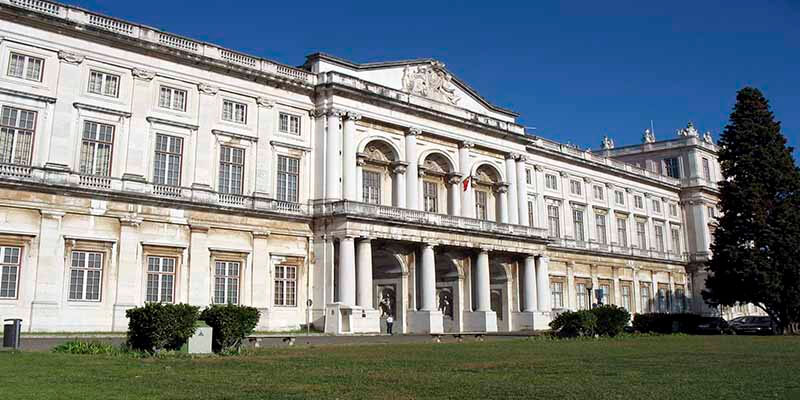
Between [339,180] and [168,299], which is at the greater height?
[339,180]

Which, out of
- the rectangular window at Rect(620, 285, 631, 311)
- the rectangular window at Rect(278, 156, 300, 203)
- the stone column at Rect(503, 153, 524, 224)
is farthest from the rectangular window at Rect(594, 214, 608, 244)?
the rectangular window at Rect(278, 156, 300, 203)

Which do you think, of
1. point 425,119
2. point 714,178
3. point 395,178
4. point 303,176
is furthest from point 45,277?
point 714,178

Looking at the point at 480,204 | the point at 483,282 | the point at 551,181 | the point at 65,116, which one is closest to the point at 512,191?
the point at 480,204

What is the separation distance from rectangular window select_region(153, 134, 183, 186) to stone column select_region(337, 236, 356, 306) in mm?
9639

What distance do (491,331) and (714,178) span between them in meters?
44.1

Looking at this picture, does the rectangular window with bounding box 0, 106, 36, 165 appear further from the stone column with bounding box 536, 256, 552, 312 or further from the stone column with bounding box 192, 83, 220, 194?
the stone column with bounding box 536, 256, 552, 312

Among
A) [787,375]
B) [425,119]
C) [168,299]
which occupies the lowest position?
[787,375]

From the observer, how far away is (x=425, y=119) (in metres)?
47.5

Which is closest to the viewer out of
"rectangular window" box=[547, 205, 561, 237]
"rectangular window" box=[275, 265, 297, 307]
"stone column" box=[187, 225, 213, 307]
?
"stone column" box=[187, 225, 213, 307]

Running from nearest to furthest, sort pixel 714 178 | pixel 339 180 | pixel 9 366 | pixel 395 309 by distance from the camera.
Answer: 1. pixel 9 366
2. pixel 339 180
3. pixel 395 309
4. pixel 714 178

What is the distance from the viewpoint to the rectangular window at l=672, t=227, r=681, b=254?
2920 inches

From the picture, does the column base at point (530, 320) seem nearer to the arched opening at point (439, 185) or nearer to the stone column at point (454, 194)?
the stone column at point (454, 194)

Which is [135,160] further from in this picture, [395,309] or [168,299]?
[395,309]

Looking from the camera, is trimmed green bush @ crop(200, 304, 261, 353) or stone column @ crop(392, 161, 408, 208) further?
stone column @ crop(392, 161, 408, 208)
